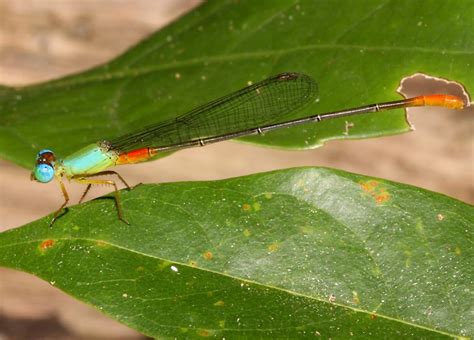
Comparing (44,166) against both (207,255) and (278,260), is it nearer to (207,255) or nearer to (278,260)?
(207,255)

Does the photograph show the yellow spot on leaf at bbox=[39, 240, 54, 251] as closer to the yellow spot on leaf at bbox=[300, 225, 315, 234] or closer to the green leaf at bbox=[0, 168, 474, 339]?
the green leaf at bbox=[0, 168, 474, 339]

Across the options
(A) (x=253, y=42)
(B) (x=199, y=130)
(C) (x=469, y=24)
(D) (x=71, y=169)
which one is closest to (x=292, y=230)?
(C) (x=469, y=24)

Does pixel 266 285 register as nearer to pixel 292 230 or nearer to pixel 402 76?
pixel 292 230

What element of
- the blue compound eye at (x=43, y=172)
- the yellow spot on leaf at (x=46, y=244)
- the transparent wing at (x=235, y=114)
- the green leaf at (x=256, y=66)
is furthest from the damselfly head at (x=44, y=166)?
the yellow spot on leaf at (x=46, y=244)

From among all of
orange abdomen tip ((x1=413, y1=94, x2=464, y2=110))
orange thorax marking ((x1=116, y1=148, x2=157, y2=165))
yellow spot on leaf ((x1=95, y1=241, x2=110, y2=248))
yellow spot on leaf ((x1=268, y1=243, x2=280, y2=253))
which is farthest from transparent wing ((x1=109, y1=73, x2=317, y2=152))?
yellow spot on leaf ((x1=95, y1=241, x2=110, y2=248))

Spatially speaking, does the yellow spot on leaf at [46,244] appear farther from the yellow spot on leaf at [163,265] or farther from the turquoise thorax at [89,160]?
the turquoise thorax at [89,160]
